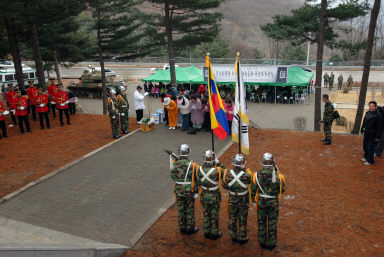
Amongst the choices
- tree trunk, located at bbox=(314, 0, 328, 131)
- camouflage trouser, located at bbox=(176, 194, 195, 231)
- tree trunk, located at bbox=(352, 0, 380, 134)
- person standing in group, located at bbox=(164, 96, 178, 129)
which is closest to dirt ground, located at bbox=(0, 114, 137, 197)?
person standing in group, located at bbox=(164, 96, 178, 129)

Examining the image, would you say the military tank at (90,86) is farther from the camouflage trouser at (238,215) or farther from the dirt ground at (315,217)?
the camouflage trouser at (238,215)

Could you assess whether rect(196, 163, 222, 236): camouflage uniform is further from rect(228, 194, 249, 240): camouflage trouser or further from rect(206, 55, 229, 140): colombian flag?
rect(206, 55, 229, 140): colombian flag

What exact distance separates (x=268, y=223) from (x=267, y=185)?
723 mm

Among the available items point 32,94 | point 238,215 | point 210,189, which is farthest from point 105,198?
point 32,94

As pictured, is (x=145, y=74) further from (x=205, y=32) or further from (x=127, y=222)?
(x=127, y=222)

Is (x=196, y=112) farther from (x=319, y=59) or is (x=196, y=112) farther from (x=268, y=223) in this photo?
(x=268, y=223)

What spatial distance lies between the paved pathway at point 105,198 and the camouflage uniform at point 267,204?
2.38m

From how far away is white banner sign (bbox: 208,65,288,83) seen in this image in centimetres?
2289

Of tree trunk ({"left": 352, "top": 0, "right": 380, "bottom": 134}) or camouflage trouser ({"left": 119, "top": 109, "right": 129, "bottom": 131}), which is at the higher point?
tree trunk ({"left": 352, "top": 0, "right": 380, "bottom": 134})

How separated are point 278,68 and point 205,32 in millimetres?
6887

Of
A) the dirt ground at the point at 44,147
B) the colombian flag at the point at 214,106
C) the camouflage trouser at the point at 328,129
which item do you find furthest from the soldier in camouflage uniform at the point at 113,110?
the camouflage trouser at the point at 328,129

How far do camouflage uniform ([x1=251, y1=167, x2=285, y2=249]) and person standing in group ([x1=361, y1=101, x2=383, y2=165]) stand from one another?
4994mm

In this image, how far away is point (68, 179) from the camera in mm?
8758

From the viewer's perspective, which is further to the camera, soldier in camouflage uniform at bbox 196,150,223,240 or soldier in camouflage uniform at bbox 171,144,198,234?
soldier in camouflage uniform at bbox 171,144,198,234
